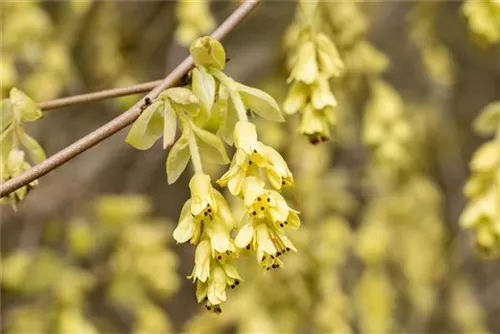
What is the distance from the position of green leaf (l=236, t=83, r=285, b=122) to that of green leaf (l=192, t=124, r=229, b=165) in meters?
0.06

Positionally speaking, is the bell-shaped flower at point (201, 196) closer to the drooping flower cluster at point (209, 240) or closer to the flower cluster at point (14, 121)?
the drooping flower cluster at point (209, 240)

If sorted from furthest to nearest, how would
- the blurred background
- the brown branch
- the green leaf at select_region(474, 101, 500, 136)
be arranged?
the blurred background, the green leaf at select_region(474, 101, 500, 136), the brown branch

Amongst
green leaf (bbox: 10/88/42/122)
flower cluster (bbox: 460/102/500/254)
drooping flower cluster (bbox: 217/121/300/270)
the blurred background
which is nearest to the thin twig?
green leaf (bbox: 10/88/42/122)

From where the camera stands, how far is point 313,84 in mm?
1038

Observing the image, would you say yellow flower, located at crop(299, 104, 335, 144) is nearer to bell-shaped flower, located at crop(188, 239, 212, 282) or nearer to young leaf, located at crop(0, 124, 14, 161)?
bell-shaped flower, located at crop(188, 239, 212, 282)

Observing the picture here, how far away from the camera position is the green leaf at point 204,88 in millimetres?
851

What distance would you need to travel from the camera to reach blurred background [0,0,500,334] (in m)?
1.59

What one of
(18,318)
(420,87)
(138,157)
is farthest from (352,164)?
(18,318)

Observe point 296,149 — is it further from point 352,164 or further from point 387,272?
point 352,164

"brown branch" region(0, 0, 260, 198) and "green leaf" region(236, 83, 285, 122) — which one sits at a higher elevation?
"green leaf" region(236, 83, 285, 122)

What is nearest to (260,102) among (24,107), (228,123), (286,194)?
(228,123)

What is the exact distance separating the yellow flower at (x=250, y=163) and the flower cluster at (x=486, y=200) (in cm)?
45

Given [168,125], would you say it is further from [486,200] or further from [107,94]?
[486,200]

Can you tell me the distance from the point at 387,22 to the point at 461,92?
0.61m
